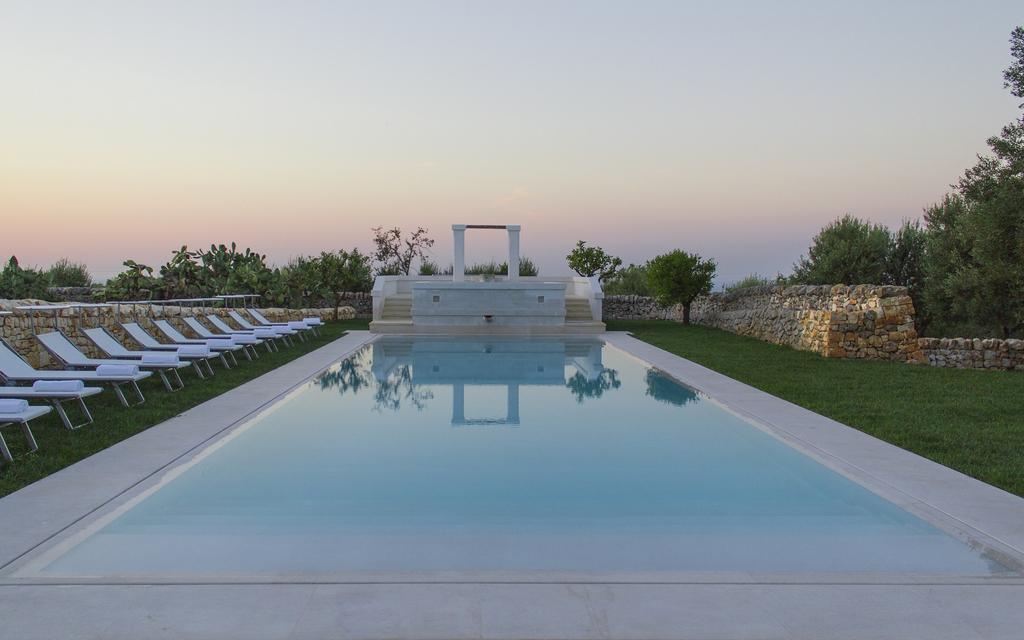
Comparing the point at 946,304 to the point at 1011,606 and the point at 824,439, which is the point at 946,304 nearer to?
the point at 824,439

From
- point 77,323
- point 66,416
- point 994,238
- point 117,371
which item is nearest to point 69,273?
point 77,323

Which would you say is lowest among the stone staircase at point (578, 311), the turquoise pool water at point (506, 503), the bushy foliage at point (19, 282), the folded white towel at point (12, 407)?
the turquoise pool water at point (506, 503)

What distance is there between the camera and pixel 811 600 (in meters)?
3.49

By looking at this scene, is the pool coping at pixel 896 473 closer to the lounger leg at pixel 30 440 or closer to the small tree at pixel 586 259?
the lounger leg at pixel 30 440

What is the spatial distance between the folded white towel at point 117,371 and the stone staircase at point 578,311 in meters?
13.8

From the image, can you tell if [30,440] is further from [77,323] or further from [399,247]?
[399,247]

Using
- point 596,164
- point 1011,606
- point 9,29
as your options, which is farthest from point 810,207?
point 1011,606

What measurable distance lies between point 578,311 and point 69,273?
55.1ft

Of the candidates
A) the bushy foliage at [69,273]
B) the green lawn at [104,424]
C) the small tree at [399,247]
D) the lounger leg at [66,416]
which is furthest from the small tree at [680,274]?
the bushy foliage at [69,273]

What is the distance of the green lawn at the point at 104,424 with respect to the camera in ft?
18.8

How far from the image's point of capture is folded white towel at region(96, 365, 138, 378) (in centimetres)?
830

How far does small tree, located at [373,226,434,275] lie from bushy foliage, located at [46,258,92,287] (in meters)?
9.87

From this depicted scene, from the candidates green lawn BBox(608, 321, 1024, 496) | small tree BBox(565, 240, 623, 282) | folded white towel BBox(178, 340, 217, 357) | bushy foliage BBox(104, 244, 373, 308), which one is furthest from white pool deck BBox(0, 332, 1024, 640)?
small tree BBox(565, 240, 623, 282)

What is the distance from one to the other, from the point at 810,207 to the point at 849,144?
437cm
